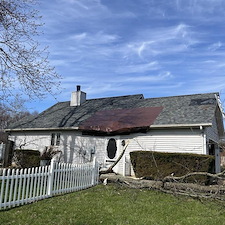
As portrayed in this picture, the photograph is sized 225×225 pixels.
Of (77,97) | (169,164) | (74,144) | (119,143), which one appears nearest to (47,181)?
(169,164)

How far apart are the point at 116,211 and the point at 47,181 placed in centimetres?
254

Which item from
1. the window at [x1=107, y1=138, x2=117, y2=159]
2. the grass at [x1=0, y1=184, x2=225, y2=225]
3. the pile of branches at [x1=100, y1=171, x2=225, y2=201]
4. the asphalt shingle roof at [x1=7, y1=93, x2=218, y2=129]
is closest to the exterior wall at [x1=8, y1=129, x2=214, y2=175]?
the window at [x1=107, y1=138, x2=117, y2=159]

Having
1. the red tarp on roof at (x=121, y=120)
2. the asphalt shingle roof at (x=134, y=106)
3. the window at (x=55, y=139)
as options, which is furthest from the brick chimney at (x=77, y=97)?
the red tarp on roof at (x=121, y=120)

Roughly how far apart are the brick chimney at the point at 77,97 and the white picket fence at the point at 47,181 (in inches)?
438

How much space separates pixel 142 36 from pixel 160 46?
3.98 feet

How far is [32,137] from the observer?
17.9m

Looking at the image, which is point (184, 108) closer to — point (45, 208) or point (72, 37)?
point (72, 37)

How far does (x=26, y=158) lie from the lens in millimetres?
14758

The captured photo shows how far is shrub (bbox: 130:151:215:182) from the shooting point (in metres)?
9.90

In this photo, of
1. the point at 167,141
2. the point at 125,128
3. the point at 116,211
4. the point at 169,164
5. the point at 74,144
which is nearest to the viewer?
the point at 116,211

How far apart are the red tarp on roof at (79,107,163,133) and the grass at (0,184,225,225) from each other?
19.9ft

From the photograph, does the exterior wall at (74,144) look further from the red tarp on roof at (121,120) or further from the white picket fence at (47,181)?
the white picket fence at (47,181)

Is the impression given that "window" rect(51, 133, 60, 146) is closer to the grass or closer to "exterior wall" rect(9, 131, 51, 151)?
"exterior wall" rect(9, 131, 51, 151)

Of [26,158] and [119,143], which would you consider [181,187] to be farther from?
[26,158]
